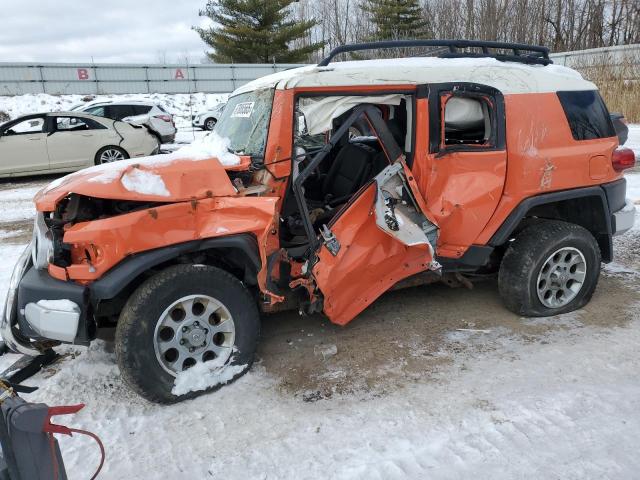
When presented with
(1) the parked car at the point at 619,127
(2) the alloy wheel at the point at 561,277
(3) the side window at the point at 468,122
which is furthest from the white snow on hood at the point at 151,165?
(1) the parked car at the point at 619,127

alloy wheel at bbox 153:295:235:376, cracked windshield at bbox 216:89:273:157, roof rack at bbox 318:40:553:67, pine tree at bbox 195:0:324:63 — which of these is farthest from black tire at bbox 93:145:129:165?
pine tree at bbox 195:0:324:63

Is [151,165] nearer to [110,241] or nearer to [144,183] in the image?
[144,183]

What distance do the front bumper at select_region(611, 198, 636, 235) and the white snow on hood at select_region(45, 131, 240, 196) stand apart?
3227 mm

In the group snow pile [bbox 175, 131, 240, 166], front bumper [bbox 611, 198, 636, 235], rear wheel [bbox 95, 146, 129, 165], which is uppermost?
snow pile [bbox 175, 131, 240, 166]

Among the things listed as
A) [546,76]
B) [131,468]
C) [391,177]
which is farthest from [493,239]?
[131,468]

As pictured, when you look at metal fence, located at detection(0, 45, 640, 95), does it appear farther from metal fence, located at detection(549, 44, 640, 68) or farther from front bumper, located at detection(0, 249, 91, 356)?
front bumper, located at detection(0, 249, 91, 356)

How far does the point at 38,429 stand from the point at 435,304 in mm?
3343

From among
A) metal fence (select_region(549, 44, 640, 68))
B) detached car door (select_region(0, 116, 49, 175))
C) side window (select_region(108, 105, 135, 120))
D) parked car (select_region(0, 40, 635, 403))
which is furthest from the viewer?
metal fence (select_region(549, 44, 640, 68))

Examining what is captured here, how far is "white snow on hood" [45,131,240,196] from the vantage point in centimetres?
299

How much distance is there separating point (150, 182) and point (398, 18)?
39710mm

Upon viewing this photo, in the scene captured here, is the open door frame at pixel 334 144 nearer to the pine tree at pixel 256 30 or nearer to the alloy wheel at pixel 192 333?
the alloy wheel at pixel 192 333

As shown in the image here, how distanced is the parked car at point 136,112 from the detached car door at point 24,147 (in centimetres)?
324

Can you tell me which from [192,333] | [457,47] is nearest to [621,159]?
[457,47]

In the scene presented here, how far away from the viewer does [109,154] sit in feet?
39.4
